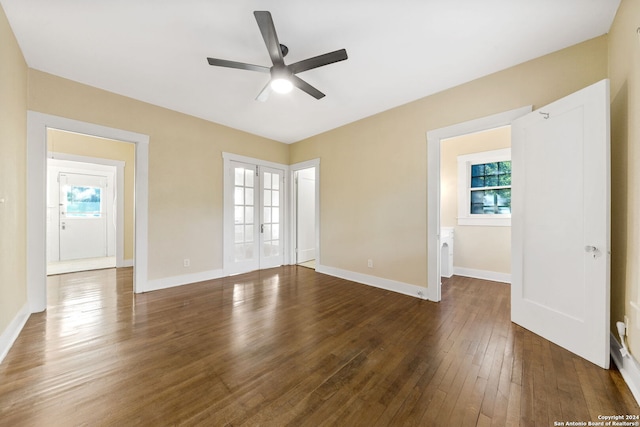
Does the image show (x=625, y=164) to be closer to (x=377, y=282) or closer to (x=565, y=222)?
(x=565, y=222)

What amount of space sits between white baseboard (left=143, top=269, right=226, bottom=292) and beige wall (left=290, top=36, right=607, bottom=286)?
194 cm

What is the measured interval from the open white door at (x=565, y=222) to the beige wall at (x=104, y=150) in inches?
260

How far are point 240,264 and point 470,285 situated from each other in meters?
3.95

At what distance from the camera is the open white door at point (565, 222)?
1712 millimetres

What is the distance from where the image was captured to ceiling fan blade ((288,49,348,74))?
6.05 ft

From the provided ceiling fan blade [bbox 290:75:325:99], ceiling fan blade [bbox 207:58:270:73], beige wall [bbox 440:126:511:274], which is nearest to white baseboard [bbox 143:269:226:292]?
ceiling fan blade [bbox 207:58:270:73]

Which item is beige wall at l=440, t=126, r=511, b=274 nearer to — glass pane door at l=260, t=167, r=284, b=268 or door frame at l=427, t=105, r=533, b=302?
door frame at l=427, t=105, r=533, b=302

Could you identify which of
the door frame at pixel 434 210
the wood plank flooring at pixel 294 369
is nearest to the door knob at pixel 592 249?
the wood plank flooring at pixel 294 369

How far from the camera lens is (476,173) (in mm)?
4246

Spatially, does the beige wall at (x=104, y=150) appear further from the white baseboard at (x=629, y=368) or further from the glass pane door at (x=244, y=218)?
the white baseboard at (x=629, y=368)

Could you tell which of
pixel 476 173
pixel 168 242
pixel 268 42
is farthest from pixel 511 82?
pixel 168 242

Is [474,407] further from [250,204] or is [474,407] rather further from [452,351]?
[250,204]

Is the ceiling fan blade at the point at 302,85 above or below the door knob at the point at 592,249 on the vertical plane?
above

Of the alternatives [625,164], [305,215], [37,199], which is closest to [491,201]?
[625,164]
